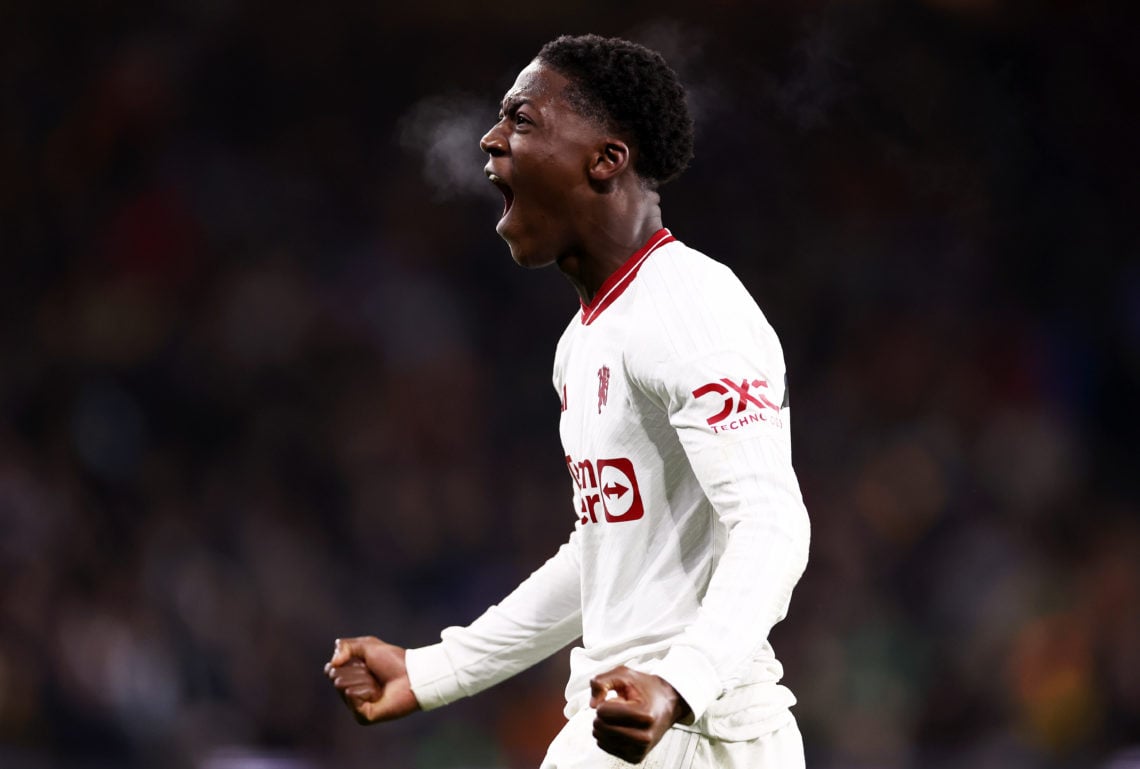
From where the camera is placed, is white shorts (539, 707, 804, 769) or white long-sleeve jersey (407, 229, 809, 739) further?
white shorts (539, 707, 804, 769)

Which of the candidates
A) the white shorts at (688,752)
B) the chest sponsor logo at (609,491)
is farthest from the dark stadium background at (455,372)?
the white shorts at (688,752)

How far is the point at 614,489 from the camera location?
273 cm

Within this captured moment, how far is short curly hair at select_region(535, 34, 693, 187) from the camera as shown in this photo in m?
2.93

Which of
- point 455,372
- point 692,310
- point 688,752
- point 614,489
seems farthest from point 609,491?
point 455,372

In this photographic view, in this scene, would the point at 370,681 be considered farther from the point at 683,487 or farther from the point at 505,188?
the point at 505,188

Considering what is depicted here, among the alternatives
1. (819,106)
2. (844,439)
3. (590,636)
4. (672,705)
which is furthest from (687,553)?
(844,439)

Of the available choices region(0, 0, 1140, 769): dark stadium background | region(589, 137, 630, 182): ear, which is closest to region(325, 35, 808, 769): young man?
region(589, 137, 630, 182): ear

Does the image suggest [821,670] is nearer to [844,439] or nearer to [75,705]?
[844,439]

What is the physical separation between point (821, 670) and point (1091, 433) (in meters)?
1.99

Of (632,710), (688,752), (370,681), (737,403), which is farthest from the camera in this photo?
(370,681)

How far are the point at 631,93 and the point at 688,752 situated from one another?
1326mm

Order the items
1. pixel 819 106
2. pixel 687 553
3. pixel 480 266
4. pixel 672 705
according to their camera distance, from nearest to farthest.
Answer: pixel 672 705, pixel 687 553, pixel 819 106, pixel 480 266

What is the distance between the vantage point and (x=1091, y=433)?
7316 mm

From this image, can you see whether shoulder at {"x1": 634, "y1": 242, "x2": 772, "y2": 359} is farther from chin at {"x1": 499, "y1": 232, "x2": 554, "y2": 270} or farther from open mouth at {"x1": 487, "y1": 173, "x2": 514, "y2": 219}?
open mouth at {"x1": 487, "y1": 173, "x2": 514, "y2": 219}
